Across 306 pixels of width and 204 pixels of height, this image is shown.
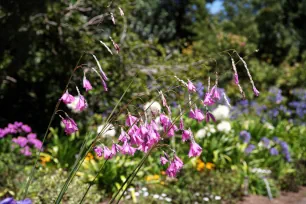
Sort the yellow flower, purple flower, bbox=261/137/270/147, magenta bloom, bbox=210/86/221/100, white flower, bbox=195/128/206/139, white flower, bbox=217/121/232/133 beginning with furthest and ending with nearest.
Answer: purple flower, bbox=261/137/270/147 < white flower, bbox=217/121/232/133 < white flower, bbox=195/128/206/139 < the yellow flower < magenta bloom, bbox=210/86/221/100

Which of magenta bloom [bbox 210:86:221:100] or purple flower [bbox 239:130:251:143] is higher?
purple flower [bbox 239:130:251:143]

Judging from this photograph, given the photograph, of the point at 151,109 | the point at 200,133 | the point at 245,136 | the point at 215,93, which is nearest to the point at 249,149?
the point at 245,136

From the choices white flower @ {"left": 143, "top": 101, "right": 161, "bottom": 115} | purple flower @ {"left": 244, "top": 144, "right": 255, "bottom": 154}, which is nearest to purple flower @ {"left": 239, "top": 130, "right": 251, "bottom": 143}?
purple flower @ {"left": 244, "top": 144, "right": 255, "bottom": 154}

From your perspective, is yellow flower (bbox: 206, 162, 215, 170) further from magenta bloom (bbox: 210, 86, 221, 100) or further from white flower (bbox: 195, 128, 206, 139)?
magenta bloom (bbox: 210, 86, 221, 100)

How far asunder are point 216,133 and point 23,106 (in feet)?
11.7

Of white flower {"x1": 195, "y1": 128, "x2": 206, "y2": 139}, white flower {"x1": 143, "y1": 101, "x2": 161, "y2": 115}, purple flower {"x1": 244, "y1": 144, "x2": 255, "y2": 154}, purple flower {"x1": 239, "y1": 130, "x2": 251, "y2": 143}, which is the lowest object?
white flower {"x1": 143, "y1": 101, "x2": 161, "y2": 115}

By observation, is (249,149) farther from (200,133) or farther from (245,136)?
(200,133)

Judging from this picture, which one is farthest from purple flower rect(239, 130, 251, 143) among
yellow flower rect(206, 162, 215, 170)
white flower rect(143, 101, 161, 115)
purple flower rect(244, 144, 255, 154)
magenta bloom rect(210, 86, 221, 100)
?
magenta bloom rect(210, 86, 221, 100)

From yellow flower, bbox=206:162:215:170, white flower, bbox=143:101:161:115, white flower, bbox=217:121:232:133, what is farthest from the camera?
white flower, bbox=217:121:232:133

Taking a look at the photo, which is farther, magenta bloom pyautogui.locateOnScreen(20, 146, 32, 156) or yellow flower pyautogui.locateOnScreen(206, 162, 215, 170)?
yellow flower pyautogui.locateOnScreen(206, 162, 215, 170)

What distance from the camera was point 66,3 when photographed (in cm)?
641

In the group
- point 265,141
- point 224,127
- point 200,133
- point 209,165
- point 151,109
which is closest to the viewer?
point 151,109

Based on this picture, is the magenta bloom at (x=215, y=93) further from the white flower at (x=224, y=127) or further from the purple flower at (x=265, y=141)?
the purple flower at (x=265, y=141)

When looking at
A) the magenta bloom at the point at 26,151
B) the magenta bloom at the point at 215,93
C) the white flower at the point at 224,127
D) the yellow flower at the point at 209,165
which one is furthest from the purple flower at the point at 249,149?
the magenta bloom at the point at 215,93
